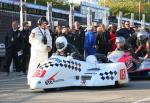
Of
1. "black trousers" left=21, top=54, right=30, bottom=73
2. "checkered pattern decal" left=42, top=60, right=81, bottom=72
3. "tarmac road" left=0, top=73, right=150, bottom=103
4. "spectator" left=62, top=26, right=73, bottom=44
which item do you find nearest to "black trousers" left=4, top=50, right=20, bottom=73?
"black trousers" left=21, top=54, right=30, bottom=73

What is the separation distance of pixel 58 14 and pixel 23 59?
969 inches

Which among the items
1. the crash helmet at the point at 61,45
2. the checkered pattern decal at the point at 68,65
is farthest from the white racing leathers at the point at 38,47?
the checkered pattern decal at the point at 68,65

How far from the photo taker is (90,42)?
19.2 meters

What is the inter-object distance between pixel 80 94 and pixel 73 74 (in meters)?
1.04

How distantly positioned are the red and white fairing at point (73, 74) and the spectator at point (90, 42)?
5.48 m

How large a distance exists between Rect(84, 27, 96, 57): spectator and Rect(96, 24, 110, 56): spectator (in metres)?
0.31

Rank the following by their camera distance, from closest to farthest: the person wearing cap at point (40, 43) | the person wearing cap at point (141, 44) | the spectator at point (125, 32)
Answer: the person wearing cap at point (40, 43) → the person wearing cap at point (141, 44) → the spectator at point (125, 32)

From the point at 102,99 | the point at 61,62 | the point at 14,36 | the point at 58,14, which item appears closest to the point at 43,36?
the point at 61,62

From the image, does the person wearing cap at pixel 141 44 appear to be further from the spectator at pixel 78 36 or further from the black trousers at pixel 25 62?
the black trousers at pixel 25 62

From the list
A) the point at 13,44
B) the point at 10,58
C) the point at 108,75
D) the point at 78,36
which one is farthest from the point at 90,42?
the point at 108,75

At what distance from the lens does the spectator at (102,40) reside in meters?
19.5

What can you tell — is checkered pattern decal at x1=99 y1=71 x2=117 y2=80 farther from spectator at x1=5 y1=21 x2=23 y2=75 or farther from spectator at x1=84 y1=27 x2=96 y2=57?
spectator at x1=5 y1=21 x2=23 y2=75

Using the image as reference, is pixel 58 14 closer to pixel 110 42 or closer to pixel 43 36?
pixel 110 42

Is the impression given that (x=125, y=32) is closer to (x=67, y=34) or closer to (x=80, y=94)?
(x=67, y=34)
